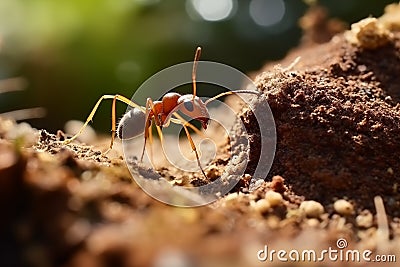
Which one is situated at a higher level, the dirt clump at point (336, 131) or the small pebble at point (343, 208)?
the dirt clump at point (336, 131)

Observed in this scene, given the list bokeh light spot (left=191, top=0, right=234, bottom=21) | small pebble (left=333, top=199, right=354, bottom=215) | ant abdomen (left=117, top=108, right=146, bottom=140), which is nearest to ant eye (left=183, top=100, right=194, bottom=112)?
ant abdomen (left=117, top=108, right=146, bottom=140)

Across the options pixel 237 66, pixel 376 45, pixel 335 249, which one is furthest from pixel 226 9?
pixel 335 249

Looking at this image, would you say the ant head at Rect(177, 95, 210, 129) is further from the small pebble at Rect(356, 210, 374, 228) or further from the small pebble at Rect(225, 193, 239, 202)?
the small pebble at Rect(356, 210, 374, 228)

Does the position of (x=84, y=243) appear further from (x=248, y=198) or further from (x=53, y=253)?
(x=248, y=198)

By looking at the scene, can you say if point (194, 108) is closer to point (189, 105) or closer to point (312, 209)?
point (189, 105)

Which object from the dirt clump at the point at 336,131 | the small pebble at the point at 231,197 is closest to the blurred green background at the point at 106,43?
the dirt clump at the point at 336,131

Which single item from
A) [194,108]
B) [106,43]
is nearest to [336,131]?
[194,108]

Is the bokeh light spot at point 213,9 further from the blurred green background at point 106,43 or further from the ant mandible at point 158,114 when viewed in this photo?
the ant mandible at point 158,114
